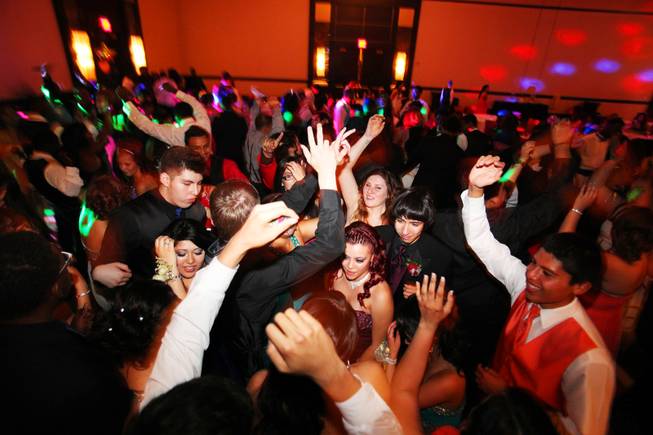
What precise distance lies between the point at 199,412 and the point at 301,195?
→ 1.58m

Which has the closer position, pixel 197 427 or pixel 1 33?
pixel 197 427

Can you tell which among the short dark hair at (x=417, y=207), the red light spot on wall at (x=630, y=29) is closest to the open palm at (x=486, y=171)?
the short dark hair at (x=417, y=207)

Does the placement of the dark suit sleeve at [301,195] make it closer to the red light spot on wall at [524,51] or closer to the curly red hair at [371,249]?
the curly red hair at [371,249]

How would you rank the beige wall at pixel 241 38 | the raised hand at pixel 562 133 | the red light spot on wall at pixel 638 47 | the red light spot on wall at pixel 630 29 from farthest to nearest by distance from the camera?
the red light spot on wall at pixel 638 47
the red light spot on wall at pixel 630 29
the beige wall at pixel 241 38
the raised hand at pixel 562 133

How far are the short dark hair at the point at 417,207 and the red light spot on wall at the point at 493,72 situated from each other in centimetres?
958

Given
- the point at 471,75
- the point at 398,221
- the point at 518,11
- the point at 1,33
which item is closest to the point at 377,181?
the point at 398,221

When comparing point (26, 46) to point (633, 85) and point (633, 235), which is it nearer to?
point (633, 235)

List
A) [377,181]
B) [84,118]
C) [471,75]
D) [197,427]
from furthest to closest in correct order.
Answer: [471,75], [84,118], [377,181], [197,427]

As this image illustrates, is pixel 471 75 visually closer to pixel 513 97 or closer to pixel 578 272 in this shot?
pixel 513 97

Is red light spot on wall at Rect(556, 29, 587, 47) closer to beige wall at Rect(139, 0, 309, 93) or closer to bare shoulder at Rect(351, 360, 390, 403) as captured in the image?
beige wall at Rect(139, 0, 309, 93)

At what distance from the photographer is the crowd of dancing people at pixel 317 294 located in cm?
88

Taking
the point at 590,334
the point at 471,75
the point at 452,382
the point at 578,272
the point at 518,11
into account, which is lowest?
the point at 452,382

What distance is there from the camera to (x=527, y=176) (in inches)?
131

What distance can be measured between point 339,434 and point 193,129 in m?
2.98
